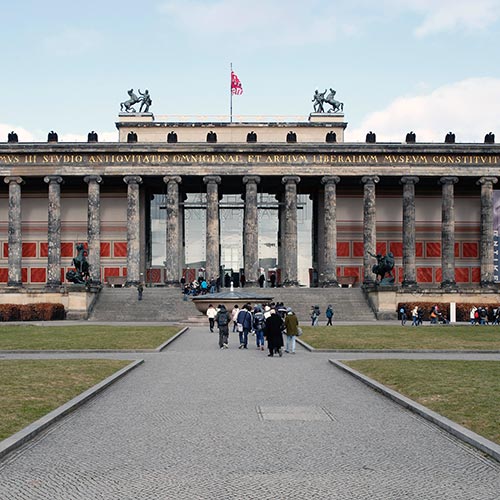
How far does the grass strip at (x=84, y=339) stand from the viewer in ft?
101

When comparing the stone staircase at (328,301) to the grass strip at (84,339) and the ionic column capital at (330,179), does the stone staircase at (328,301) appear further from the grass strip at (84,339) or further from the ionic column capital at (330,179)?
the grass strip at (84,339)

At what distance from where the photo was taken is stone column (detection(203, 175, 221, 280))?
67.4m

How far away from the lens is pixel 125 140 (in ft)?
243

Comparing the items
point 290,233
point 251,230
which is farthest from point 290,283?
point 251,230

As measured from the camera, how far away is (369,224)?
67500mm

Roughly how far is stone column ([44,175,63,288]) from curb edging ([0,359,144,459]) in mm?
48424

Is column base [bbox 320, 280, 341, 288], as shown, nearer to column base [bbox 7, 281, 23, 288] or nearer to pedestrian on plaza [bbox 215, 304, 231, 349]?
column base [bbox 7, 281, 23, 288]

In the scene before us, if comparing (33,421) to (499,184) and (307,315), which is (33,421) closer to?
(307,315)

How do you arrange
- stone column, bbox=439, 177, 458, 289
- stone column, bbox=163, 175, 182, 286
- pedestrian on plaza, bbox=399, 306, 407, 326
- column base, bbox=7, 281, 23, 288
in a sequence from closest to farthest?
1. pedestrian on plaza, bbox=399, 306, 407, 326
2. column base, bbox=7, 281, 23, 288
3. stone column, bbox=163, 175, 182, 286
4. stone column, bbox=439, 177, 458, 289

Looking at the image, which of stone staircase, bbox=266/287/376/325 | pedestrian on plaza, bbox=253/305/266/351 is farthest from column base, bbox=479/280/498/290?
pedestrian on plaza, bbox=253/305/266/351

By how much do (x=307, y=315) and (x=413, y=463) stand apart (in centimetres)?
4653

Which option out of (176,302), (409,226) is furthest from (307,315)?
(409,226)

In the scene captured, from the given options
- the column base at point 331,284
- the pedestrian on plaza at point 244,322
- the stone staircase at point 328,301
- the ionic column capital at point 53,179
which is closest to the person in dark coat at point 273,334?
the pedestrian on plaza at point 244,322

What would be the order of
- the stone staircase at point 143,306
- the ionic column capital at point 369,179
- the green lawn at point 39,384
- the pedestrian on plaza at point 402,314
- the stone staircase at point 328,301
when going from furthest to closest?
the ionic column capital at point 369,179, the stone staircase at point 328,301, the stone staircase at point 143,306, the pedestrian on plaza at point 402,314, the green lawn at point 39,384
